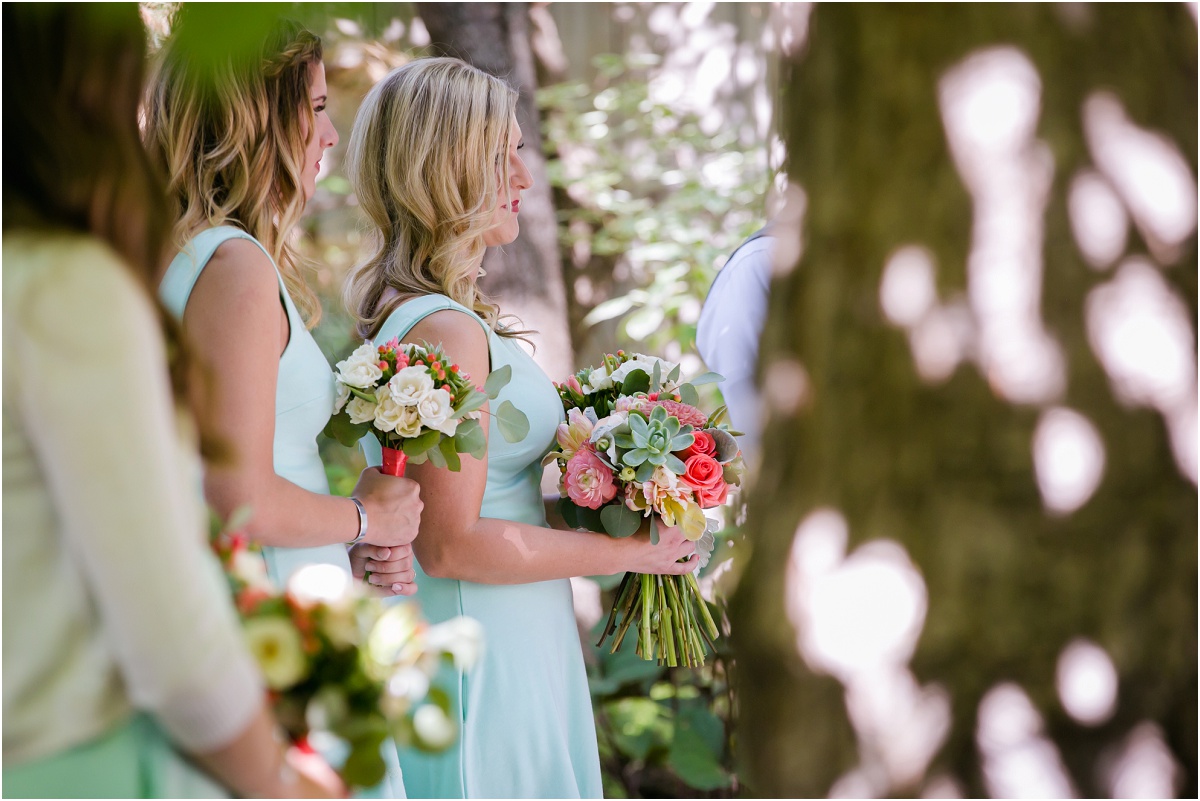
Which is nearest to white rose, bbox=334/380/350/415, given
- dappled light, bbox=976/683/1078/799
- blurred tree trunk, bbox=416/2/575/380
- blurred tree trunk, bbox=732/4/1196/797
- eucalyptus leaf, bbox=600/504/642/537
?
eucalyptus leaf, bbox=600/504/642/537

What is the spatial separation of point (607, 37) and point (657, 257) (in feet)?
4.74

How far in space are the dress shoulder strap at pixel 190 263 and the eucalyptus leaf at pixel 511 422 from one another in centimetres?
50

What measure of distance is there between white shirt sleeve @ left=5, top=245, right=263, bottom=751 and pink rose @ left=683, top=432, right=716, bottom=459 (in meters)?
1.32

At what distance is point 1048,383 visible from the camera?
5.03 feet

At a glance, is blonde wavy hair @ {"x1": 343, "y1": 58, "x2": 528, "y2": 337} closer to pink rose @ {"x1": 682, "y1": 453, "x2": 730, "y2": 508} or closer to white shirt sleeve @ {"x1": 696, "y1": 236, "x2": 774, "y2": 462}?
pink rose @ {"x1": 682, "y1": 453, "x2": 730, "y2": 508}

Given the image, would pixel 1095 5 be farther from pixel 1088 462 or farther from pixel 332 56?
pixel 332 56

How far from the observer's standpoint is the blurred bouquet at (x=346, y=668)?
3.70ft

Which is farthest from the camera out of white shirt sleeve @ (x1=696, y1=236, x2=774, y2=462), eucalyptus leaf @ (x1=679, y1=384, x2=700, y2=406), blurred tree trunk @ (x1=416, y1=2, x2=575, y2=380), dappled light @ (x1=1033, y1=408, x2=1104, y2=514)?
blurred tree trunk @ (x1=416, y1=2, x2=575, y2=380)

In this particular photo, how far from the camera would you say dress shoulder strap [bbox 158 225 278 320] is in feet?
5.21

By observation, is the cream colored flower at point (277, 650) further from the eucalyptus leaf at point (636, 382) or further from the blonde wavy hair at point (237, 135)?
the eucalyptus leaf at point (636, 382)

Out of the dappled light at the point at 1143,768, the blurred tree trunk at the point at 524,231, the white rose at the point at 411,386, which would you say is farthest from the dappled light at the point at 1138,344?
the blurred tree trunk at the point at 524,231

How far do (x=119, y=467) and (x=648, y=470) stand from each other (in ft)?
4.22

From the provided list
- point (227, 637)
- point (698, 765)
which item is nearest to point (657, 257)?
point (698, 765)

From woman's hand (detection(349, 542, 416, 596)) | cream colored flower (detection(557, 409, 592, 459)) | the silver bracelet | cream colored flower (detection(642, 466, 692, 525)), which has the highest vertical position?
cream colored flower (detection(557, 409, 592, 459))
